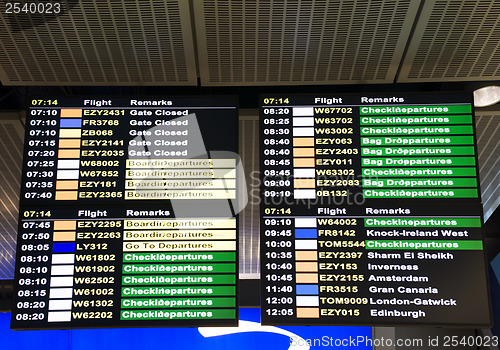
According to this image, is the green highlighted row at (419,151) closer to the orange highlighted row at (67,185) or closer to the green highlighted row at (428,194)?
the green highlighted row at (428,194)

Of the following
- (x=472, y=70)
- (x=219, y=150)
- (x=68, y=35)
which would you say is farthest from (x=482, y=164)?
(x=68, y=35)

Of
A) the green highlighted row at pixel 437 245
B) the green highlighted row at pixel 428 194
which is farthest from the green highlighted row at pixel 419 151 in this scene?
the green highlighted row at pixel 437 245

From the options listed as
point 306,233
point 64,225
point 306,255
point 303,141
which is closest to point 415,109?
point 303,141

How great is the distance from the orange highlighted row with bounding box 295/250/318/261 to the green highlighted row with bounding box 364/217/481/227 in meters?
0.42

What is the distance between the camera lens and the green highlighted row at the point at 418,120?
457cm

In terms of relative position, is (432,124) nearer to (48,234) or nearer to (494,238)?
(48,234)

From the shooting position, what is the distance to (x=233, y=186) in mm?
4438

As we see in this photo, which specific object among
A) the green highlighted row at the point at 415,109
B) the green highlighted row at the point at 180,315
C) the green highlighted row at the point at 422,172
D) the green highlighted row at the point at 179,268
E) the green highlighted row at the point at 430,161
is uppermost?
the green highlighted row at the point at 415,109

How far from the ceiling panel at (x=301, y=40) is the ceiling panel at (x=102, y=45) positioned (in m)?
0.18

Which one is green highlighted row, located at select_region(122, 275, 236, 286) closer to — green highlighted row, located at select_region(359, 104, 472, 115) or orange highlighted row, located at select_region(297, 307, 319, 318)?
orange highlighted row, located at select_region(297, 307, 319, 318)

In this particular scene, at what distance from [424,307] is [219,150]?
1.74 metres

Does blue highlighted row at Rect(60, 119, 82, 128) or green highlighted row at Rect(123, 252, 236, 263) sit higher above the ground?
blue highlighted row at Rect(60, 119, 82, 128)

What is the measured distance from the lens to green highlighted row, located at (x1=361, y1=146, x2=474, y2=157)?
177 inches

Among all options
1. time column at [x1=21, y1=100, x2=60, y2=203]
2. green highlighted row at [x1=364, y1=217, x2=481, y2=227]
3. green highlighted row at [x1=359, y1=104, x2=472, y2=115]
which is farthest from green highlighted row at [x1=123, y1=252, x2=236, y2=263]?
green highlighted row at [x1=359, y1=104, x2=472, y2=115]
